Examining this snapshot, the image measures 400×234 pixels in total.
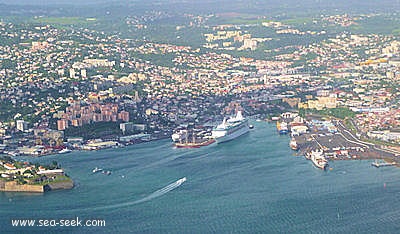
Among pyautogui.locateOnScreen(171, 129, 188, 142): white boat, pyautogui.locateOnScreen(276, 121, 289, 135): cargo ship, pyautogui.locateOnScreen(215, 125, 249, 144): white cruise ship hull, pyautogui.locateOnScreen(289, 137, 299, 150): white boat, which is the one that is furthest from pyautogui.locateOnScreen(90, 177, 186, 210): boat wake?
pyautogui.locateOnScreen(276, 121, 289, 135): cargo ship

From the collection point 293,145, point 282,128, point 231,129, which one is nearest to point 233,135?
point 231,129

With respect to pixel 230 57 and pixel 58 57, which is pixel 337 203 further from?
pixel 230 57

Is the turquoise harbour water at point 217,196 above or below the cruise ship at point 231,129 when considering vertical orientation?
below

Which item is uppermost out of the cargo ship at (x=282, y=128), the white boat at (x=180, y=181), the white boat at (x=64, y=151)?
the cargo ship at (x=282, y=128)

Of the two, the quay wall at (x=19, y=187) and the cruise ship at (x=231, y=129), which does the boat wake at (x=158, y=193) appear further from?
the cruise ship at (x=231, y=129)

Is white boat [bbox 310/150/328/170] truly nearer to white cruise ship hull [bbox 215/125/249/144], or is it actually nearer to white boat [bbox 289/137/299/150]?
white boat [bbox 289/137/299/150]

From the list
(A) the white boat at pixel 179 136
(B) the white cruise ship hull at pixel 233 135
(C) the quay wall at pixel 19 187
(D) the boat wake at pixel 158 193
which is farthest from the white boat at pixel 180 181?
(B) the white cruise ship hull at pixel 233 135
